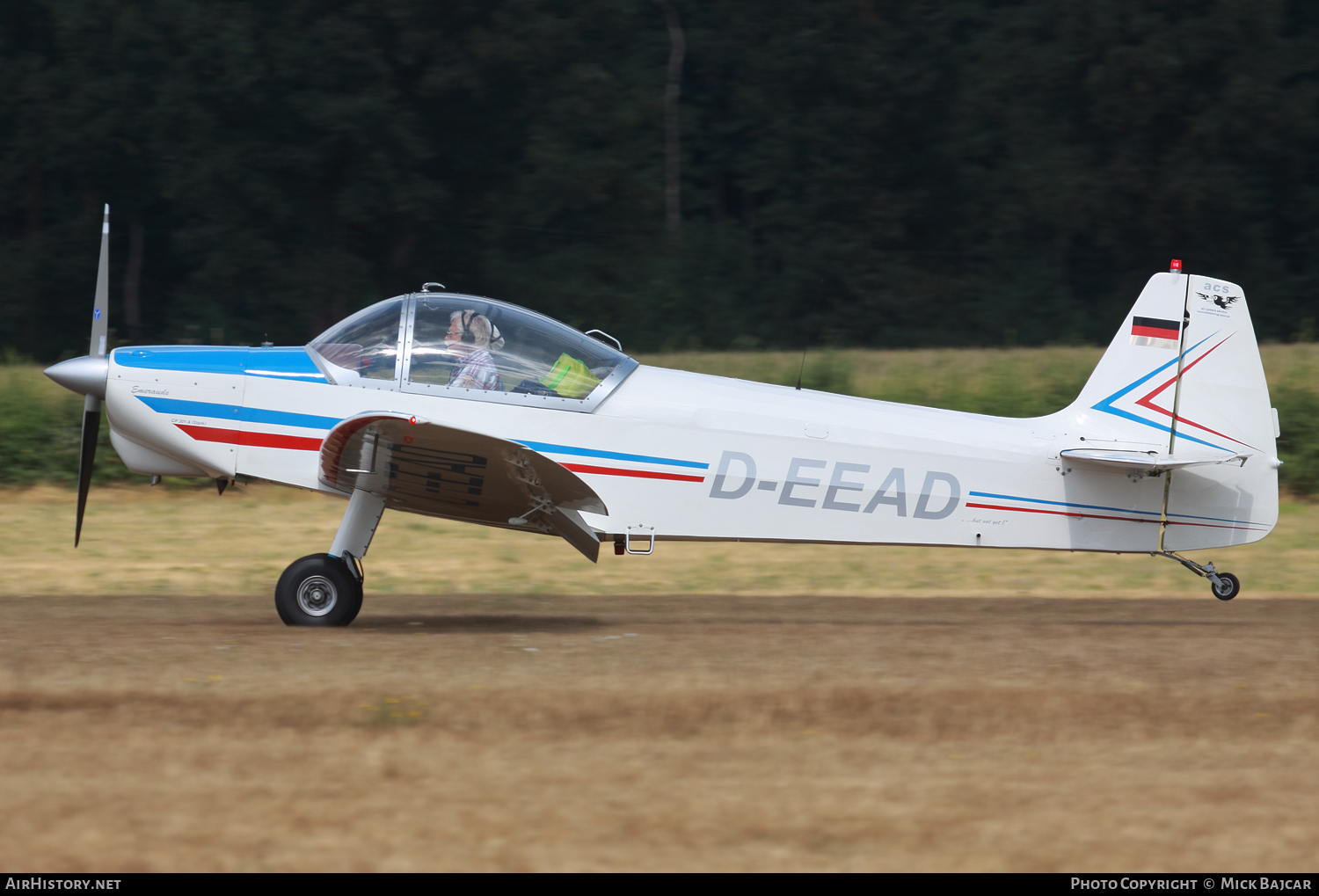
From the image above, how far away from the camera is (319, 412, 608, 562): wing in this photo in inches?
275

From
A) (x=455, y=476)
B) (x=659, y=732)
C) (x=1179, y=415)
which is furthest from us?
(x=1179, y=415)

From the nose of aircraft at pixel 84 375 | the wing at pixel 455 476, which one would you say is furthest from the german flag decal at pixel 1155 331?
the nose of aircraft at pixel 84 375

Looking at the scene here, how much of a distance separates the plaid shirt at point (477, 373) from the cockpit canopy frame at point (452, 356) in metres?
0.01

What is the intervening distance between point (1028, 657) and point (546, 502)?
113 inches

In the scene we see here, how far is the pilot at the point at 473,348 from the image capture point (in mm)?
7621

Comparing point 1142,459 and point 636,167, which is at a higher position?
point 636,167

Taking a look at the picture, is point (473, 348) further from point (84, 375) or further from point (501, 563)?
point (501, 563)

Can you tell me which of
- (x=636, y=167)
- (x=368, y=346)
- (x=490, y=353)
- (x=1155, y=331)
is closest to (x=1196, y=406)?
(x=1155, y=331)

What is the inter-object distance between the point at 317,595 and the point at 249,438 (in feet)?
3.31

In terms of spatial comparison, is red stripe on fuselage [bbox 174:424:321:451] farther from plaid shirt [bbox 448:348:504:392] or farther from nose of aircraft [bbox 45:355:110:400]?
plaid shirt [bbox 448:348:504:392]

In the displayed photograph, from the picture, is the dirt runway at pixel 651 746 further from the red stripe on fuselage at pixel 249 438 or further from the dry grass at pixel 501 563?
the dry grass at pixel 501 563

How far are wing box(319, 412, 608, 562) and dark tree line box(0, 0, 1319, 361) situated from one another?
66.3 ft

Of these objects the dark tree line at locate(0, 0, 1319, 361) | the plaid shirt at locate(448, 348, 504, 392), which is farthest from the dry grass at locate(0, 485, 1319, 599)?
the dark tree line at locate(0, 0, 1319, 361)

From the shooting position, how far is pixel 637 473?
7723mm
